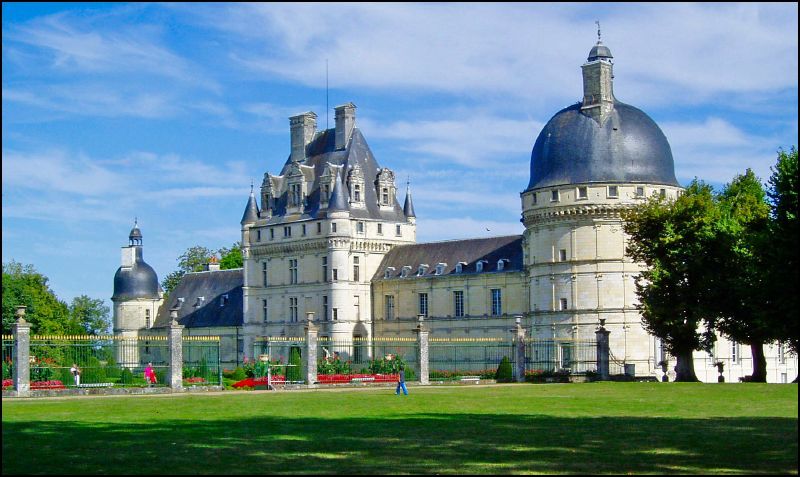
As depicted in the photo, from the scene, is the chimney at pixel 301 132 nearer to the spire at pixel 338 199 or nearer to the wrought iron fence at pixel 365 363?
the spire at pixel 338 199

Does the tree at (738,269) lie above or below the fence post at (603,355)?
above

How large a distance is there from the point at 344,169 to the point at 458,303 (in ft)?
45.2

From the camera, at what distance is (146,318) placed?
102 m

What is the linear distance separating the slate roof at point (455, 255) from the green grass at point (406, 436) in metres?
43.3

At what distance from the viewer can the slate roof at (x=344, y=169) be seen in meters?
87.2

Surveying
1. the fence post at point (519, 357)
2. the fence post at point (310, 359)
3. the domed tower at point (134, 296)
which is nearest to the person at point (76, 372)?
the fence post at point (310, 359)

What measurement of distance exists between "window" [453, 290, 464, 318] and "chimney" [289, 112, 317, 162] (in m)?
17.3

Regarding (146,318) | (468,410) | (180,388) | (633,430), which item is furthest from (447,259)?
(633,430)

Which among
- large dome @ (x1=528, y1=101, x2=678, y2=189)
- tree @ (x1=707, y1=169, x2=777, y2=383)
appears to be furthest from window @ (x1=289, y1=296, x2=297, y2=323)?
tree @ (x1=707, y1=169, x2=777, y2=383)

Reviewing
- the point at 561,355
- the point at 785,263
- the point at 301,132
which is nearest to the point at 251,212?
the point at 301,132

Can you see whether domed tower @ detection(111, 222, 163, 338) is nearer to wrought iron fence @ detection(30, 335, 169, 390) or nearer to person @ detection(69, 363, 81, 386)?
wrought iron fence @ detection(30, 335, 169, 390)

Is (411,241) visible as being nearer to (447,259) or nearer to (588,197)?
(447,259)

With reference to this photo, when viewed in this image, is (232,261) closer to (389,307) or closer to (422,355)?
(389,307)

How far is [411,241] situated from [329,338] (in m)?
10.4
